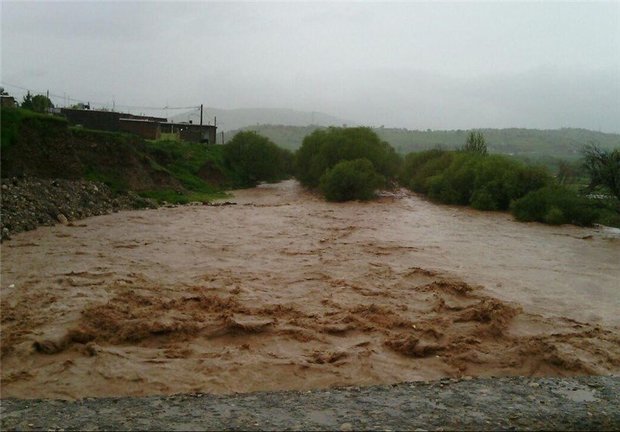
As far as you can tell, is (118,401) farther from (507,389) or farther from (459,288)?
(459,288)

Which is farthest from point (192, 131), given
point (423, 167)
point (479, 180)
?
point (479, 180)

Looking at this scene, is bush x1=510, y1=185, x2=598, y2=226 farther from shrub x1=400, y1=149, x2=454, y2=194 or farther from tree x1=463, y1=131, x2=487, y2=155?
tree x1=463, y1=131, x2=487, y2=155

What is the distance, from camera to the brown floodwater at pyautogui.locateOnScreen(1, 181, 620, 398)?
24.1 feet

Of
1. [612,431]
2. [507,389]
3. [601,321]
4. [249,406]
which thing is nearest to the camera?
[612,431]

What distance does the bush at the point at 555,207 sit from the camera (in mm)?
26750

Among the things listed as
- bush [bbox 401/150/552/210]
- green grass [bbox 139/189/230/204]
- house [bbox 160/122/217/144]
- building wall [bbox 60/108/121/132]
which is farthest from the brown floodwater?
house [bbox 160/122/217/144]

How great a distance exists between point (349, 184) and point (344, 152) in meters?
5.72

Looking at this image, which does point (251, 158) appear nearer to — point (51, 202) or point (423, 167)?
point (423, 167)

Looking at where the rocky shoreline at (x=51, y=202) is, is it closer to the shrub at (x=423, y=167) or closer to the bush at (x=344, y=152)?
the bush at (x=344, y=152)

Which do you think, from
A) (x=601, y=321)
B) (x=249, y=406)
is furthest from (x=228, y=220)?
(x=249, y=406)

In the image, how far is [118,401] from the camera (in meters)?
6.09

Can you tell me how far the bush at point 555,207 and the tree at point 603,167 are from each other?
1.27m

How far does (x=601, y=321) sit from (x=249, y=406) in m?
7.79

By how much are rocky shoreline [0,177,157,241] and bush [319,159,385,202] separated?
14.7 m
